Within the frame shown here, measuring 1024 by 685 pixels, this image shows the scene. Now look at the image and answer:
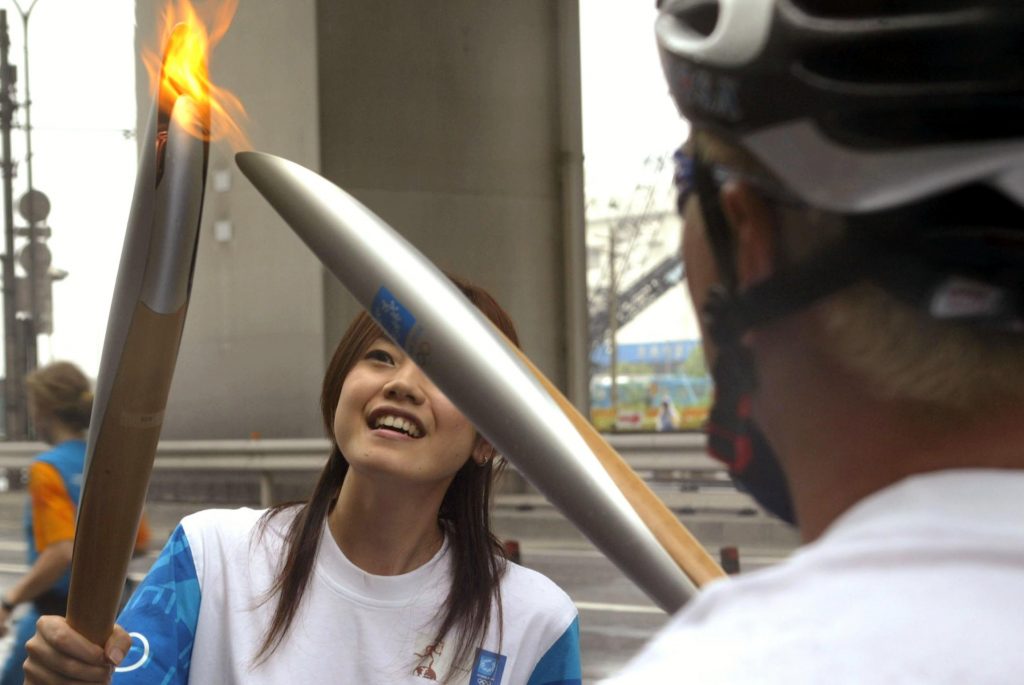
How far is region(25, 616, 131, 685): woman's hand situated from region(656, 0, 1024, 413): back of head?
135 centimetres

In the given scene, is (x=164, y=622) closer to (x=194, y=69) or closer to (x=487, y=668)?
(x=487, y=668)

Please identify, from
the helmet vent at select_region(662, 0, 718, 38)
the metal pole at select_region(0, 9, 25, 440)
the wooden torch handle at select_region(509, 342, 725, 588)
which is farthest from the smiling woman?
the metal pole at select_region(0, 9, 25, 440)

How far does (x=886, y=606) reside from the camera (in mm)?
574

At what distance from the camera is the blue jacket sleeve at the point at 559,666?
6.37 ft

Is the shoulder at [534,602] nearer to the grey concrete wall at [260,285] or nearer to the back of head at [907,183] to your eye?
the back of head at [907,183]

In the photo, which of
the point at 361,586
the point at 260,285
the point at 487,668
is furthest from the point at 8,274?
the point at 487,668

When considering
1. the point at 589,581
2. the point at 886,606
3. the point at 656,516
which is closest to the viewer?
the point at 886,606

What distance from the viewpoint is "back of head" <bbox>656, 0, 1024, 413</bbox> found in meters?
0.64

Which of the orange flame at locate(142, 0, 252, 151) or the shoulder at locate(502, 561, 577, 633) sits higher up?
the orange flame at locate(142, 0, 252, 151)

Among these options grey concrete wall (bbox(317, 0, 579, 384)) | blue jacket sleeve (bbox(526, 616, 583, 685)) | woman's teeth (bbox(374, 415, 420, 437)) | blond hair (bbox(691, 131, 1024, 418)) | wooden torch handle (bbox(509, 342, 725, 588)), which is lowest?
grey concrete wall (bbox(317, 0, 579, 384))

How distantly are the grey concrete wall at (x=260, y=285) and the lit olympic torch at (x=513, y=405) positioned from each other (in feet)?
28.3

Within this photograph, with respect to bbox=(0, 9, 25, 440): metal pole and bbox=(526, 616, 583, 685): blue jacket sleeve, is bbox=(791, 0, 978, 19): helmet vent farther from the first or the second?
bbox=(0, 9, 25, 440): metal pole

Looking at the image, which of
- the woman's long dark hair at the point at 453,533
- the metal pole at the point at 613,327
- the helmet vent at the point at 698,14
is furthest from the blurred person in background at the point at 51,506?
the metal pole at the point at 613,327

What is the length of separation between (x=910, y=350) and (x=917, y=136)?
10 cm
